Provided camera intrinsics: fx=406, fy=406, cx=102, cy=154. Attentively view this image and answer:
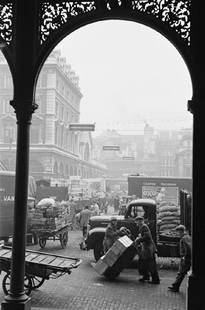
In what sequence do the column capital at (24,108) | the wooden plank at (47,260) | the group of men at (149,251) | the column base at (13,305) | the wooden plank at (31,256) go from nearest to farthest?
1. the column base at (13,305)
2. the column capital at (24,108)
3. the wooden plank at (47,260)
4. the wooden plank at (31,256)
5. the group of men at (149,251)

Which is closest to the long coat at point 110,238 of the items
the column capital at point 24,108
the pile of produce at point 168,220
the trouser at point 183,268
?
the trouser at point 183,268

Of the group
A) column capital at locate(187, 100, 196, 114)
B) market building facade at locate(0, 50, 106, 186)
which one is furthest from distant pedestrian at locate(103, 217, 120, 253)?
market building facade at locate(0, 50, 106, 186)

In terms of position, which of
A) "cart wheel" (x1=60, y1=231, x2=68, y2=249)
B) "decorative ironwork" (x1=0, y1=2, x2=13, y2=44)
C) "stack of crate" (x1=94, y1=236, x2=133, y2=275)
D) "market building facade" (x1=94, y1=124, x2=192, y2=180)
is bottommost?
"cart wheel" (x1=60, y1=231, x2=68, y2=249)

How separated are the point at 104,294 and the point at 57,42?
18.1ft

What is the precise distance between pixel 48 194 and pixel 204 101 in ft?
66.9

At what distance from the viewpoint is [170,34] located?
237 inches

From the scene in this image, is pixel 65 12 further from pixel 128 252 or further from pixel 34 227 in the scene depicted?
pixel 34 227

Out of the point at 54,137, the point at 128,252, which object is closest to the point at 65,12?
the point at 128,252

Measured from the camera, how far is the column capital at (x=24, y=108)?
6.22 metres

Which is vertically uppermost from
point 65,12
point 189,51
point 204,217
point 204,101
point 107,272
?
point 65,12

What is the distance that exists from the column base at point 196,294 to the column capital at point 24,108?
11.3 feet

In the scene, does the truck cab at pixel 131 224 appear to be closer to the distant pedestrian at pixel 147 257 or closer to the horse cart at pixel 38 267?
the distant pedestrian at pixel 147 257

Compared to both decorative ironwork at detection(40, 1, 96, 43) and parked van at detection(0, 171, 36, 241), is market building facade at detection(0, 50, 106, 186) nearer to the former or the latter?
parked van at detection(0, 171, 36, 241)

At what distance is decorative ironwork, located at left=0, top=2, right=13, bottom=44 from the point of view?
6.30m
